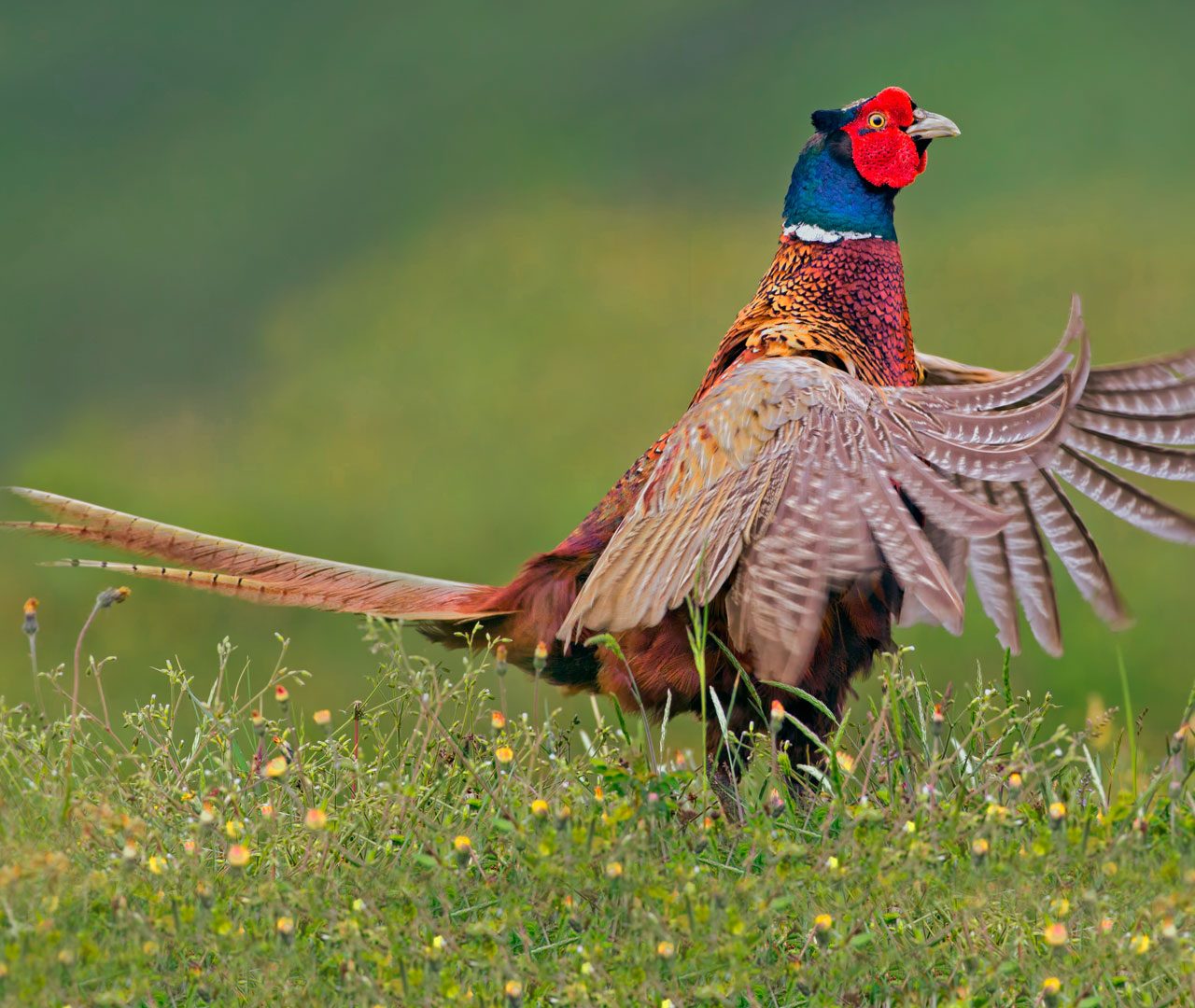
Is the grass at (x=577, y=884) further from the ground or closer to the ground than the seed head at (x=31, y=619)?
closer to the ground

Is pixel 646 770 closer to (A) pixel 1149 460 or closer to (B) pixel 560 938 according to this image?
(B) pixel 560 938

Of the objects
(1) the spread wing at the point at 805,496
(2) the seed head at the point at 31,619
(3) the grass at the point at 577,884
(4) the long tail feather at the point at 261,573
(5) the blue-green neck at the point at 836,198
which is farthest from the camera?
(5) the blue-green neck at the point at 836,198

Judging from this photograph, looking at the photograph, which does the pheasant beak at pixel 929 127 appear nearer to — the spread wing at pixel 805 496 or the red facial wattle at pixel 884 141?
the red facial wattle at pixel 884 141

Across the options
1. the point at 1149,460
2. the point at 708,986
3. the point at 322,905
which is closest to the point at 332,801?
the point at 322,905

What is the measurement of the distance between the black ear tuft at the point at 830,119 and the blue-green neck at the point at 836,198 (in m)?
0.02

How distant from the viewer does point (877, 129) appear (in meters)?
3.42

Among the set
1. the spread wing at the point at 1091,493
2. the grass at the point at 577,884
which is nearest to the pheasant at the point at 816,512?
the spread wing at the point at 1091,493

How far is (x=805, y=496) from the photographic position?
8.76ft

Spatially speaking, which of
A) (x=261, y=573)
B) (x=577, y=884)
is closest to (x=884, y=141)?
(x=261, y=573)

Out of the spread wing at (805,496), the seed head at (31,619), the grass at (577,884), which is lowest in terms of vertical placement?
the grass at (577,884)

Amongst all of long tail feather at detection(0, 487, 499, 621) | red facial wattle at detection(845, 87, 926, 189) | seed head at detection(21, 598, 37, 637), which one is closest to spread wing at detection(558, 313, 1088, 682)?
long tail feather at detection(0, 487, 499, 621)

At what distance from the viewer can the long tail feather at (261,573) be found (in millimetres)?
3080

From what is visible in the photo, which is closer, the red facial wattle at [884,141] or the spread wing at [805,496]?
the spread wing at [805,496]

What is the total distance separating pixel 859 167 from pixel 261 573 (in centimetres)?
170
